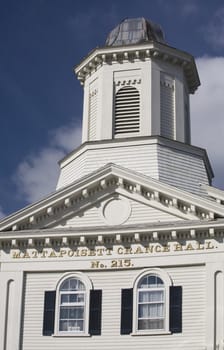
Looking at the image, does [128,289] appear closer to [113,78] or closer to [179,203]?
[179,203]

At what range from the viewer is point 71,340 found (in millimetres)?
30266

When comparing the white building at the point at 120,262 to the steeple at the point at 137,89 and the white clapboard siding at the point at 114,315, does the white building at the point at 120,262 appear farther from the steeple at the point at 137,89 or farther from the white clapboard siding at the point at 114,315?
the steeple at the point at 137,89

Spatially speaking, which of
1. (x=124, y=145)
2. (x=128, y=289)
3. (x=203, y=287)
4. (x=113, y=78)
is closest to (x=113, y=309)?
(x=128, y=289)

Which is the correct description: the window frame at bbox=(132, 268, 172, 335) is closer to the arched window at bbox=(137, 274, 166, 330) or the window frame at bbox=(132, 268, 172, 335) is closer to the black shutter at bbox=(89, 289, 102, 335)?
the arched window at bbox=(137, 274, 166, 330)

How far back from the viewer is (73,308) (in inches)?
1210

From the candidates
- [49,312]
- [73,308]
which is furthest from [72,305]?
[49,312]

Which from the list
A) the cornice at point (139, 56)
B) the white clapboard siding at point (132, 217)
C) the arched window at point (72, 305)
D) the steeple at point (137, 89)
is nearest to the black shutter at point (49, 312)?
the arched window at point (72, 305)

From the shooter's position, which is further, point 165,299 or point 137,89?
point 137,89

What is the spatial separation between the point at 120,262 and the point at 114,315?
6.71 feet

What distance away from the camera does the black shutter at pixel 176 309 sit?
29.3m

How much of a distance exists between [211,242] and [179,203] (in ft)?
6.66

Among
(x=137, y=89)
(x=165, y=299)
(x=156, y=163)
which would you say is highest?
(x=137, y=89)

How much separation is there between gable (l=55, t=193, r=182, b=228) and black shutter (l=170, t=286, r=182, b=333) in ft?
9.26

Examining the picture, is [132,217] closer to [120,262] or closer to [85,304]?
[120,262]
